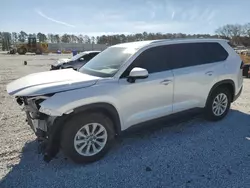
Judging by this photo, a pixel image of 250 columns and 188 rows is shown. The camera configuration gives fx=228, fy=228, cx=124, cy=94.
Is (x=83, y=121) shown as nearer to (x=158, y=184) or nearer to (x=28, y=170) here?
(x=28, y=170)

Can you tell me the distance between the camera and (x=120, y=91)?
3.46m

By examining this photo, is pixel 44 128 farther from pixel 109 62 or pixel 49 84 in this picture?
pixel 109 62

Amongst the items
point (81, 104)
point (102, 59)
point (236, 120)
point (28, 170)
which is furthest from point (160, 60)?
point (28, 170)

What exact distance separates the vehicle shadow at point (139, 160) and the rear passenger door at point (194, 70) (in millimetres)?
490

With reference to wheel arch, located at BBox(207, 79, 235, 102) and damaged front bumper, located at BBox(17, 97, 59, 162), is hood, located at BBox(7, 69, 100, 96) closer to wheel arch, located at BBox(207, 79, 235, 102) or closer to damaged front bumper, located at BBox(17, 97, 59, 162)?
damaged front bumper, located at BBox(17, 97, 59, 162)

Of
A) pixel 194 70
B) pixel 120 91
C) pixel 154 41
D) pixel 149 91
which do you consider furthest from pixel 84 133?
pixel 194 70

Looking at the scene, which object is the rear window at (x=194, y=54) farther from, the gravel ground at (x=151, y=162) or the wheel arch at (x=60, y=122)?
the wheel arch at (x=60, y=122)

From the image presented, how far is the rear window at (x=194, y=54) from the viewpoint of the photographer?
4.28 m

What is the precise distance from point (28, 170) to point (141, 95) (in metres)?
2.00

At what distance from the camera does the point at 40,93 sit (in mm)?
2994

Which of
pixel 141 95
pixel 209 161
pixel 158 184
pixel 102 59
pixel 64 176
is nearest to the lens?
pixel 158 184

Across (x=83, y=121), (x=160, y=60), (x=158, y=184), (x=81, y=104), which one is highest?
(x=160, y=60)

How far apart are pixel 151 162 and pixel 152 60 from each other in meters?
1.71

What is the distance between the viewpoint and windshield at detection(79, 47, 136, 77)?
3723 mm
